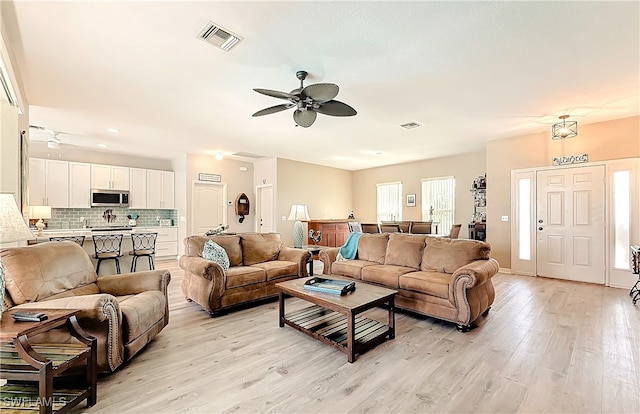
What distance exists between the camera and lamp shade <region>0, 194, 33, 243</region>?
1676 millimetres

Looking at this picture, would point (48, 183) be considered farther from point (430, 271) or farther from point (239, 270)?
point (430, 271)

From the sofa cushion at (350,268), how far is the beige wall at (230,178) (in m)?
4.66

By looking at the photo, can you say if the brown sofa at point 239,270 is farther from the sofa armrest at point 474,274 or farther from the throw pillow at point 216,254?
the sofa armrest at point 474,274

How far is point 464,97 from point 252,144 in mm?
4322

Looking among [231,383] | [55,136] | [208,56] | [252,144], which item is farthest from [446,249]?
[55,136]

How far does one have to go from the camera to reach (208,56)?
2873mm

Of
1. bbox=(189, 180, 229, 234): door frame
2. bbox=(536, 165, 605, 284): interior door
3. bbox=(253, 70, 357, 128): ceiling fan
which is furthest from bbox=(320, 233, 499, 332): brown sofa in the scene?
bbox=(189, 180, 229, 234): door frame

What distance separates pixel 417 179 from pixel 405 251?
16.1 feet

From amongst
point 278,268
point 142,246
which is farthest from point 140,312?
point 142,246

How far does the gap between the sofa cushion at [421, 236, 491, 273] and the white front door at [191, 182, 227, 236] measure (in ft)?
19.3

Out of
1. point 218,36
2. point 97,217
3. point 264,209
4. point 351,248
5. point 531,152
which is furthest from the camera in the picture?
point 264,209

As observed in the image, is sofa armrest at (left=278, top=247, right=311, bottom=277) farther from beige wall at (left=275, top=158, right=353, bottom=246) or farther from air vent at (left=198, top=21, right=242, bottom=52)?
beige wall at (left=275, top=158, right=353, bottom=246)

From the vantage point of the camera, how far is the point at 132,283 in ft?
9.62

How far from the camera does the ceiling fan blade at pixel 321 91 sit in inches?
109
